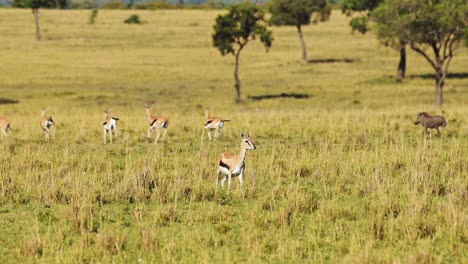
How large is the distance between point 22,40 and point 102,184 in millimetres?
73194

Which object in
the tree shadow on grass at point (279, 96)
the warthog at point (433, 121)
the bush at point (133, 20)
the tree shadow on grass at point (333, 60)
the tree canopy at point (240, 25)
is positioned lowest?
the tree shadow on grass at point (279, 96)

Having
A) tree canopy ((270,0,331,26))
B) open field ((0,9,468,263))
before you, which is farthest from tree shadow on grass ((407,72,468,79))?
open field ((0,9,468,263))

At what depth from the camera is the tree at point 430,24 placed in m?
38.3

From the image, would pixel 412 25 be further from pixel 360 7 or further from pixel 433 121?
pixel 360 7

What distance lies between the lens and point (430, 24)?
39438 millimetres

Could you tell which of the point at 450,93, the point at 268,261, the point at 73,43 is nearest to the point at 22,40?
the point at 73,43

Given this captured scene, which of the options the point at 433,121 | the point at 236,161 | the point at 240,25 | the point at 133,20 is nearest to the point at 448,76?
the point at 240,25

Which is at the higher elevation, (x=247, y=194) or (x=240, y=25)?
(x=240, y=25)

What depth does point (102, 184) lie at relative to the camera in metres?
13.4

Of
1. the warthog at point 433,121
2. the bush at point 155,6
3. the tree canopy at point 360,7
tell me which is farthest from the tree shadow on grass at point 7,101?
the bush at point 155,6

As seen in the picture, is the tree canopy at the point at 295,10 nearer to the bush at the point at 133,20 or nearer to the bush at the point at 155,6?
the bush at the point at 133,20

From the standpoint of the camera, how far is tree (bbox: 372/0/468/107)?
38312mm

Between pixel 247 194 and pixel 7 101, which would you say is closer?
pixel 247 194

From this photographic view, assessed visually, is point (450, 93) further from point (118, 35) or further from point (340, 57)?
point (118, 35)
